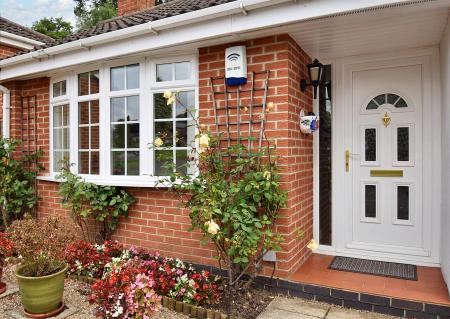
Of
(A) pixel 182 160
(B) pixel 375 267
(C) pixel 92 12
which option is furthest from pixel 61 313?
(C) pixel 92 12

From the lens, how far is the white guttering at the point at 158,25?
3.59 m

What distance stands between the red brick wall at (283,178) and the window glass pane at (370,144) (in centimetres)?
74

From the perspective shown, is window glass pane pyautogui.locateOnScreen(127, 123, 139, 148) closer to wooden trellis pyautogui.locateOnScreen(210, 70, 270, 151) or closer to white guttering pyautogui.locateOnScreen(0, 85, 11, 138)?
wooden trellis pyautogui.locateOnScreen(210, 70, 270, 151)

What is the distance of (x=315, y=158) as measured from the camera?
503cm

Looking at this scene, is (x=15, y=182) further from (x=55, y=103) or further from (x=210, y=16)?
(x=210, y=16)

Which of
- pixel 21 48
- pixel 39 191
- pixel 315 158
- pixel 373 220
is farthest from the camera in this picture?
pixel 21 48

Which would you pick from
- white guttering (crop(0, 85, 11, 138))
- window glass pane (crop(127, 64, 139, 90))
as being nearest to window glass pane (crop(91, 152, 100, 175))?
window glass pane (crop(127, 64, 139, 90))

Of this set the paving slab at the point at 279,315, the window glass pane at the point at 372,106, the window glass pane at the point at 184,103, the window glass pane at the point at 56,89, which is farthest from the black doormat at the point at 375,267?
the window glass pane at the point at 56,89

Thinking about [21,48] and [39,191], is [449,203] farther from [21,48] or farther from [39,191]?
[21,48]

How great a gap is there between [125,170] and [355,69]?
138 inches

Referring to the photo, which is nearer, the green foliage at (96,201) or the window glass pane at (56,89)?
the green foliage at (96,201)

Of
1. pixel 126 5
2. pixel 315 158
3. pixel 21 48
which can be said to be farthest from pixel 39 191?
pixel 126 5

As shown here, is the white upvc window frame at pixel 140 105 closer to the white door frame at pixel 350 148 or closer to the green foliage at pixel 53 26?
the white door frame at pixel 350 148

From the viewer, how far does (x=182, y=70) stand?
467cm
